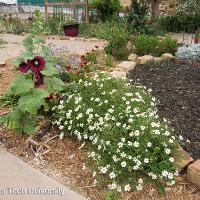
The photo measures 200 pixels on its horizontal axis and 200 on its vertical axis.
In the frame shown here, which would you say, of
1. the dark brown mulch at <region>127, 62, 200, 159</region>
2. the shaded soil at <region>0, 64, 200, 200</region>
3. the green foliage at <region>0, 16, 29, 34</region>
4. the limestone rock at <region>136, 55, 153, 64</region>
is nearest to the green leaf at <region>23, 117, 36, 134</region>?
the shaded soil at <region>0, 64, 200, 200</region>

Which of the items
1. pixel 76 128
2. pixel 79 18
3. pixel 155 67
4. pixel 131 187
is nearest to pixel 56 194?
pixel 131 187

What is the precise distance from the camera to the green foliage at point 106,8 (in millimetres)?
12625

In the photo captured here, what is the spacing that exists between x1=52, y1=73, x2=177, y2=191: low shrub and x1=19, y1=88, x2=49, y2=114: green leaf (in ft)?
1.22

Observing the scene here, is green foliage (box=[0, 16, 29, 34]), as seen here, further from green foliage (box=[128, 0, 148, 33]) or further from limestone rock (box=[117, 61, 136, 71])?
limestone rock (box=[117, 61, 136, 71])

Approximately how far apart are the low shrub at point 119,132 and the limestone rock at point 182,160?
0.06 m

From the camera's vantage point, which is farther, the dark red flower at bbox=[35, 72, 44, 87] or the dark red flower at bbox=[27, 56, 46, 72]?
the dark red flower at bbox=[35, 72, 44, 87]

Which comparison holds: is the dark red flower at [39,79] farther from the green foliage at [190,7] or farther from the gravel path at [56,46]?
the green foliage at [190,7]

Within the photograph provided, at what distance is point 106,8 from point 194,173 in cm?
1035

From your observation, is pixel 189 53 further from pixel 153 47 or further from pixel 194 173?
pixel 194 173

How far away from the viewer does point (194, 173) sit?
3088 mm

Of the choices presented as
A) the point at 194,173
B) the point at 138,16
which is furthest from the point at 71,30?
the point at 194,173

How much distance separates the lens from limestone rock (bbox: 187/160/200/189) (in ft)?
10.1

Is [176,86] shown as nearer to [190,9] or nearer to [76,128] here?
[76,128]

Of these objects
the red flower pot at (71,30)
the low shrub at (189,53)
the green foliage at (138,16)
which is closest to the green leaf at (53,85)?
the low shrub at (189,53)
